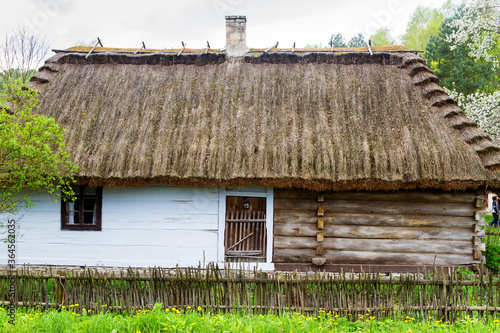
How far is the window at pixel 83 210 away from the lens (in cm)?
879

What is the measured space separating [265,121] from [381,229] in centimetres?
364

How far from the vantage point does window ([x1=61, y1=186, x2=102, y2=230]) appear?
8789mm

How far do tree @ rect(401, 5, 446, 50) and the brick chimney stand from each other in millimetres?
23502

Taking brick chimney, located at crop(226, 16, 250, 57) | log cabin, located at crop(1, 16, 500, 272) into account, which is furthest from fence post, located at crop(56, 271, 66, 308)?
brick chimney, located at crop(226, 16, 250, 57)

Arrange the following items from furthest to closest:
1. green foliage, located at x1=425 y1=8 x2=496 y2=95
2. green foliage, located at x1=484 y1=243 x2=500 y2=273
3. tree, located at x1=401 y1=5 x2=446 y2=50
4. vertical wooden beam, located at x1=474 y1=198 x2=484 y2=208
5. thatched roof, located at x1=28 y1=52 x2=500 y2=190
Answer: tree, located at x1=401 y1=5 x2=446 y2=50
green foliage, located at x1=425 y1=8 x2=496 y2=95
green foliage, located at x1=484 y1=243 x2=500 y2=273
vertical wooden beam, located at x1=474 y1=198 x2=484 y2=208
thatched roof, located at x1=28 y1=52 x2=500 y2=190

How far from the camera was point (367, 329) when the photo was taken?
5164 millimetres

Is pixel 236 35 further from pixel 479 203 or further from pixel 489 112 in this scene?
pixel 489 112

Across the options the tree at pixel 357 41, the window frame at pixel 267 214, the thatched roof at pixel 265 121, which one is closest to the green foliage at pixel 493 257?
the thatched roof at pixel 265 121

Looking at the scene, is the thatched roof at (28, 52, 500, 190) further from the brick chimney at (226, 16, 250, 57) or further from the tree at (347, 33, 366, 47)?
the tree at (347, 33, 366, 47)

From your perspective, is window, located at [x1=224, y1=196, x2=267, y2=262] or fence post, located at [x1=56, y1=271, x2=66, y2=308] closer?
fence post, located at [x1=56, y1=271, x2=66, y2=308]

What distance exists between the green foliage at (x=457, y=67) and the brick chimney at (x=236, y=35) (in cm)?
1800

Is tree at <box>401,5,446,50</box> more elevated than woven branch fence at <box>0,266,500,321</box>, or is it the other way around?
tree at <box>401,5,446,50</box>

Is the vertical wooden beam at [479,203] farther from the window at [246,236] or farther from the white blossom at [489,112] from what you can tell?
the white blossom at [489,112]

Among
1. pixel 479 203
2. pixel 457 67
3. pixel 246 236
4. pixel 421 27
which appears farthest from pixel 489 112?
pixel 421 27
